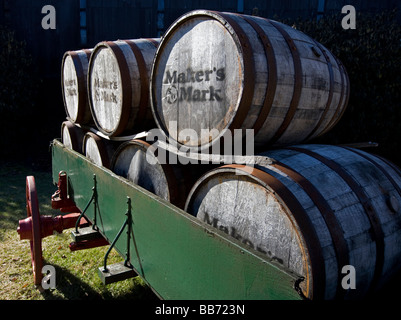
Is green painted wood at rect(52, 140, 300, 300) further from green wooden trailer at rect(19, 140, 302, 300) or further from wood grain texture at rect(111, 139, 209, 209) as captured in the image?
wood grain texture at rect(111, 139, 209, 209)

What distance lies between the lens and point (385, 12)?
700cm

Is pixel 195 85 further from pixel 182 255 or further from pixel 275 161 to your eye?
pixel 182 255

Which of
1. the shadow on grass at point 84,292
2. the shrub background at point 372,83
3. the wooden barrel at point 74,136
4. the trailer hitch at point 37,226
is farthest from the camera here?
the shrub background at point 372,83

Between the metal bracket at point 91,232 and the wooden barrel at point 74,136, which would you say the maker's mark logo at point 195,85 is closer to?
the metal bracket at point 91,232

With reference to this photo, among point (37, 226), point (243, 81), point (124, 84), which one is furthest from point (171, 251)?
point (37, 226)

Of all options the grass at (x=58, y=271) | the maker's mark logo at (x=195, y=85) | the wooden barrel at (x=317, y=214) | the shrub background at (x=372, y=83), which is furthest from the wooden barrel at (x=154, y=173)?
the shrub background at (x=372, y=83)

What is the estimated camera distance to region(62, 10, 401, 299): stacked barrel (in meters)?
1.77

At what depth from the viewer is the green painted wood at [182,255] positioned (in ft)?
5.01

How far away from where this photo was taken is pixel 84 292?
3.87m

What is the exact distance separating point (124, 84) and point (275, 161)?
1808mm

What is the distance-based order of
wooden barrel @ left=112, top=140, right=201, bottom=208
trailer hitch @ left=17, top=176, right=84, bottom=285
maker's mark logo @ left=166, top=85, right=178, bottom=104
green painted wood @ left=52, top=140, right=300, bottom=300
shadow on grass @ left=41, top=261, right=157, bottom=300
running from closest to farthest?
1. green painted wood @ left=52, top=140, right=300, bottom=300
2. maker's mark logo @ left=166, top=85, right=178, bottom=104
3. wooden barrel @ left=112, top=140, right=201, bottom=208
4. trailer hitch @ left=17, top=176, right=84, bottom=285
5. shadow on grass @ left=41, top=261, right=157, bottom=300

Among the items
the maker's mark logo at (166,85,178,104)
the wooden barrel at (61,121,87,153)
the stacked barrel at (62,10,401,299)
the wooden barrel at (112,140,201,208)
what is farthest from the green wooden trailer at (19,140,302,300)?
the wooden barrel at (61,121,87,153)

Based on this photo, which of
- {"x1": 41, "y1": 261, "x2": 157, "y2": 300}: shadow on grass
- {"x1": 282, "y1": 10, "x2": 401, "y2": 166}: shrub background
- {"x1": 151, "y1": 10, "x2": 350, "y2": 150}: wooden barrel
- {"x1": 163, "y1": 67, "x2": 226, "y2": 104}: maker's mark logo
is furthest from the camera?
{"x1": 282, "y1": 10, "x2": 401, "y2": 166}: shrub background

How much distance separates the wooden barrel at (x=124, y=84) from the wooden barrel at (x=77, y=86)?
30.0 inches
